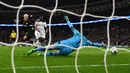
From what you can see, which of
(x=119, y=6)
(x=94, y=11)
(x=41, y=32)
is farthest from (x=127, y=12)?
(x=41, y=32)

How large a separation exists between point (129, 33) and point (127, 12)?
1779 mm

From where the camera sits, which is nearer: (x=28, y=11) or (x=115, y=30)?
(x=115, y=30)

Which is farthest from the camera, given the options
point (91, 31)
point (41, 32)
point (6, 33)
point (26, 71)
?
point (6, 33)

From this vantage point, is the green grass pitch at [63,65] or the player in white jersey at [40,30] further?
the player in white jersey at [40,30]

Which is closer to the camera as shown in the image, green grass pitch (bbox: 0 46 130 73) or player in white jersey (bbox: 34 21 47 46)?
green grass pitch (bbox: 0 46 130 73)

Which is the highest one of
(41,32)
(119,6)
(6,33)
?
(41,32)

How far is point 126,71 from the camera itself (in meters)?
5.04

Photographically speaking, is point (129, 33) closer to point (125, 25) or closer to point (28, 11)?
point (125, 25)

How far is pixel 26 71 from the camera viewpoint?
496 cm

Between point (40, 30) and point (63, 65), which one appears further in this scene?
point (40, 30)

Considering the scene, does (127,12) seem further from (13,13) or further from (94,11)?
(13,13)

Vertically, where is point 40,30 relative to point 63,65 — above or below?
below

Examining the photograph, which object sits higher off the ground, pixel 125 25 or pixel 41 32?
pixel 41 32

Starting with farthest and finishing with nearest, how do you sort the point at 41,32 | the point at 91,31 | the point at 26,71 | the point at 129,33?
the point at 91,31 → the point at 129,33 → the point at 41,32 → the point at 26,71
